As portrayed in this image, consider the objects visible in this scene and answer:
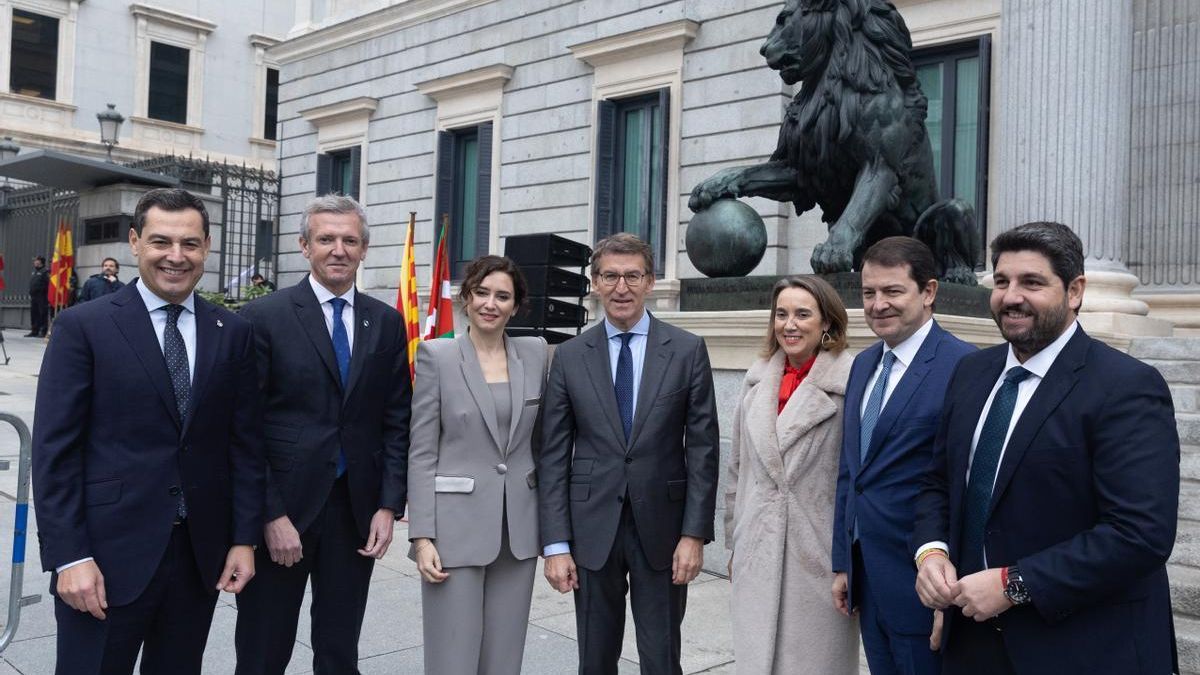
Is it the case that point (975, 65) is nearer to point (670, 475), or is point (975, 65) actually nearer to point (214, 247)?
point (670, 475)

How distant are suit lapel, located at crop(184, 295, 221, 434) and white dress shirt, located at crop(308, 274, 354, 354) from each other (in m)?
0.51

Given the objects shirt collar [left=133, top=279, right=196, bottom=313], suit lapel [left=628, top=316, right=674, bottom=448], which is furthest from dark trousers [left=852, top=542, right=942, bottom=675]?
shirt collar [left=133, top=279, right=196, bottom=313]

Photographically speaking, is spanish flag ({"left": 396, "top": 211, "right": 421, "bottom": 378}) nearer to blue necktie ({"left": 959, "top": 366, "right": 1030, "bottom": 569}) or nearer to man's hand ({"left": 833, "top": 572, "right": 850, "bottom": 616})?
man's hand ({"left": 833, "top": 572, "right": 850, "bottom": 616})

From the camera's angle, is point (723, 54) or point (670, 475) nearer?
point (670, 475)

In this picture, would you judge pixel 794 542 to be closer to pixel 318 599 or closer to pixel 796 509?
pixel 796 509

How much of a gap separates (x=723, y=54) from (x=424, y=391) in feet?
42.0

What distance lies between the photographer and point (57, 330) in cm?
323

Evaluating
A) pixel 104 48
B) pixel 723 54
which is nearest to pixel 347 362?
pixel 723 54

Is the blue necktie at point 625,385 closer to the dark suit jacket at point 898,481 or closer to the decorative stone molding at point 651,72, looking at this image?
the dark suit jacket at point 898,481

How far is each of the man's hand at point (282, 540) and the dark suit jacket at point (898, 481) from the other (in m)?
2.07

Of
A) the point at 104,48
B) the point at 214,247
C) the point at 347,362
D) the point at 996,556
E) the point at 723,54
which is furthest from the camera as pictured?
the point at 104,48

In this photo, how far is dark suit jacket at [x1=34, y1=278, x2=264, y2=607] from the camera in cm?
311

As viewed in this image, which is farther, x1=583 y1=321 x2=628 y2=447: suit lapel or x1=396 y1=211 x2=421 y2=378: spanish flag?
x1=396 y1=211 x2=421 y2=378: spanish flag

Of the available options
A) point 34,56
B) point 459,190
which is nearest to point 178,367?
point 459,190
